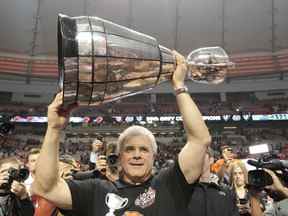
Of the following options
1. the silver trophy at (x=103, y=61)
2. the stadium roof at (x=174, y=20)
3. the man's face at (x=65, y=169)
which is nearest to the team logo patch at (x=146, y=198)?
the silver trophy at (x=103, y=61)

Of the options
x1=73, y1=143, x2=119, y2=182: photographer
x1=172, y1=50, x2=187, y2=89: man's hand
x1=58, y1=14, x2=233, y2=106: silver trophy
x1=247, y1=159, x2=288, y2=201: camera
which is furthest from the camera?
x1=73, y1=143, x2=119, y2=182: photographer

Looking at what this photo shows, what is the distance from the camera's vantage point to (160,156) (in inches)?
673

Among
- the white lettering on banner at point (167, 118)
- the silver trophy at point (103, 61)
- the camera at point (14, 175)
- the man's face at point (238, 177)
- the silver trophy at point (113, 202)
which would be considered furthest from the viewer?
the white lettering on banner at point (167, 118)

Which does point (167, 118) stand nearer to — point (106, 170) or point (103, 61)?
point (106, 170)

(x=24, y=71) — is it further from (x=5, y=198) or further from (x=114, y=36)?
(x=114, y=36)

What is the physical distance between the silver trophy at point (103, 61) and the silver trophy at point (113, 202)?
1.35 ft

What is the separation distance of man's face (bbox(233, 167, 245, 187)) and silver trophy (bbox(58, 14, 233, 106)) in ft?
6.52

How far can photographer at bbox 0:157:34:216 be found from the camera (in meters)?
2.26

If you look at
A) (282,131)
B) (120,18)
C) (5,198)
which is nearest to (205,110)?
(282,131)

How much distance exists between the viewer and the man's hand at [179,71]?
54.4 inches

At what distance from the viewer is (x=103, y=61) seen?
3.90 feet

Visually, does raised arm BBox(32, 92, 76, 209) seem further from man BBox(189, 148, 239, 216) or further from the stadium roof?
the stadium roof

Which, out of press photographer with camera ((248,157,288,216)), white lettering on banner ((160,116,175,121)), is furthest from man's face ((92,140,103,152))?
white lettering on banner ((160,116,175,121))

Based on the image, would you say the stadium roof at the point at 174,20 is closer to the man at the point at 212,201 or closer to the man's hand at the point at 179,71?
the man at the point at 212,201
